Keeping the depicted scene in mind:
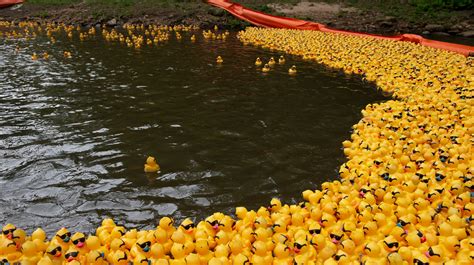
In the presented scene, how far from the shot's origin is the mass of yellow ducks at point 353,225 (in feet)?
15.0

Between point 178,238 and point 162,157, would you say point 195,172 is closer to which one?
point 162,157

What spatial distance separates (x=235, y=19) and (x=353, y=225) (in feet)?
73.8

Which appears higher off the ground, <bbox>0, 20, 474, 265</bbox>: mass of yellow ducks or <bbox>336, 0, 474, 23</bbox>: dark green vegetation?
<bbox>336, 0, 474, 23</bbox>: dark green vegetation

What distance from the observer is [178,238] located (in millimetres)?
4840

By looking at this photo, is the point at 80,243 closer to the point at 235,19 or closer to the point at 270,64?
the point at 270,64

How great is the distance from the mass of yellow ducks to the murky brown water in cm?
53

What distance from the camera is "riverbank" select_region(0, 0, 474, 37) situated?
984 inches

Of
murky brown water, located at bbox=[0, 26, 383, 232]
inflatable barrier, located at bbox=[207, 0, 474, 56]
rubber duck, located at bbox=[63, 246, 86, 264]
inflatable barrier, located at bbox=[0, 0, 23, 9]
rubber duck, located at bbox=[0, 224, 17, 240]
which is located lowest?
murky brown water, located at bbox=[0, 26, 383, 232]

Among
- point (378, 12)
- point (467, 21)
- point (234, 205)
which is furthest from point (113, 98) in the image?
point (467, 21)

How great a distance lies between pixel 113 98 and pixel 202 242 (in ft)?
24.2

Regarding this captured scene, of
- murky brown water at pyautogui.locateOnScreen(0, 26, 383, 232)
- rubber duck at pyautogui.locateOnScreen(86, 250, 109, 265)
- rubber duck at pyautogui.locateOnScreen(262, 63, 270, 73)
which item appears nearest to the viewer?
rubber duck at pyautogui.locateOnScreen(86, 250, 109, 265)

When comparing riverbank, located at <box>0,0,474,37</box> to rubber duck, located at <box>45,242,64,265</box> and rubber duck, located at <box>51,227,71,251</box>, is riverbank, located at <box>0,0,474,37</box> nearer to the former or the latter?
rubber duck, located at <box>51,227,71,251</box>

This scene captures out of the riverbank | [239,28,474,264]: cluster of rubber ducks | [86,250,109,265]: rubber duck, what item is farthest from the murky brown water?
the riverbank

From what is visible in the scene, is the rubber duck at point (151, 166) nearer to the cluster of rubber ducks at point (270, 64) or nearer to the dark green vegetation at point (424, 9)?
the cluster of rubber ducks at point (270, 64)
